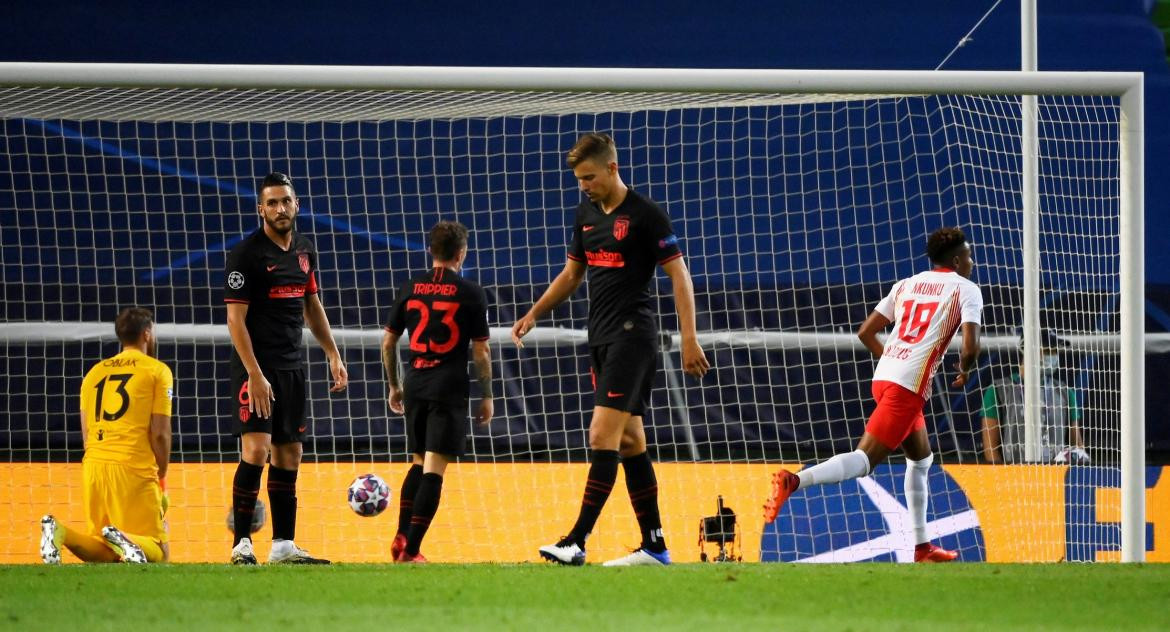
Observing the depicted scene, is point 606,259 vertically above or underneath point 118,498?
above

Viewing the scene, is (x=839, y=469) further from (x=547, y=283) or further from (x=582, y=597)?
(x=547, y=283)

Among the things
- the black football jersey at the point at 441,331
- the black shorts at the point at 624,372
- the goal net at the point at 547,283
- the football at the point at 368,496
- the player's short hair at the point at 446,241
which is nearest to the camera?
the black shorts at the point at 624,372

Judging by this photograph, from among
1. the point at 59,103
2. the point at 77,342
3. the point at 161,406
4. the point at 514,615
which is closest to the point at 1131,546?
the point at 514,615

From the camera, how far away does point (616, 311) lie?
5465 millimetres

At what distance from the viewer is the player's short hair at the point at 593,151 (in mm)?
5418

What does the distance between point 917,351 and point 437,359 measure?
2.09 m

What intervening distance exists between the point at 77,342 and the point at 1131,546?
20.7ft

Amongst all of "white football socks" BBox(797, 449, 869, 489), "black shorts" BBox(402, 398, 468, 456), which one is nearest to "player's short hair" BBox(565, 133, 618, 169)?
"black shorts" BBox(402, 398, 468, 456)

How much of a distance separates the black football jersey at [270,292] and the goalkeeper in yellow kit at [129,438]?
647 millimetres

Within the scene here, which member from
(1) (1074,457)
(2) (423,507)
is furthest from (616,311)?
(1) (1074,457)

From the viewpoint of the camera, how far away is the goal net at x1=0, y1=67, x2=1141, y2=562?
7.74 meters

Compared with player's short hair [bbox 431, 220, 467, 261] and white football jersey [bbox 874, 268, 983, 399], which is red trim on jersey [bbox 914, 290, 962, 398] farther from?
player's short hair [bbox 431, 220, 467, 261]

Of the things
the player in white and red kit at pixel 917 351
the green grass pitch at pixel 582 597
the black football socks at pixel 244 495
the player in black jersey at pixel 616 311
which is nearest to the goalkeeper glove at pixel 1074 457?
the player in white and red kit at pixel 917 351

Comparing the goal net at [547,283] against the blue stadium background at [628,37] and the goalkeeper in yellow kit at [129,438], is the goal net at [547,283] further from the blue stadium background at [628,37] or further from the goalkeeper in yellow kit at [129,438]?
the goalkeeper in yellow kit at [129,438]
